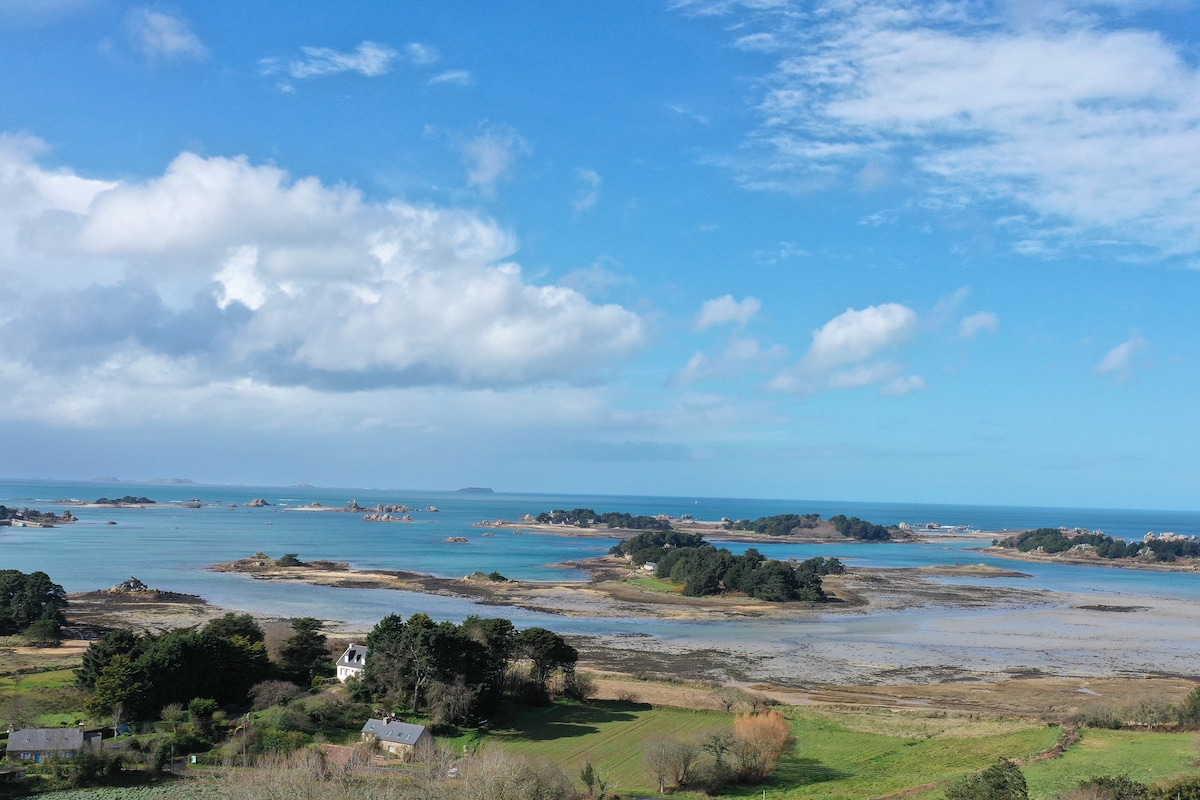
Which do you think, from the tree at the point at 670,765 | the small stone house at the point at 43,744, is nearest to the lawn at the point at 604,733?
the tree at the point at 670,765

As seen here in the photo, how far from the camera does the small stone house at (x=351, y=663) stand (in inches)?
1566

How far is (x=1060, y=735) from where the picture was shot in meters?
34.1

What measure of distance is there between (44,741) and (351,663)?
13.8m

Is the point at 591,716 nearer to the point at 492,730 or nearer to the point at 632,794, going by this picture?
the point at 492,730

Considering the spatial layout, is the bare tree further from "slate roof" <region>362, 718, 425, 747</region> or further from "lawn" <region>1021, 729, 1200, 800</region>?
"lawn" <region>1021, 729, 1200, 800</region>

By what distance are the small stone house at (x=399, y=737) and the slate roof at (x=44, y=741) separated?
29.4 ft

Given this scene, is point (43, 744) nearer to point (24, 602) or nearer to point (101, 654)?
point (101, 654)

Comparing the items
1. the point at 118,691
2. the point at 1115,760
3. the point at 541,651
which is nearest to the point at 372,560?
the point at 541,651

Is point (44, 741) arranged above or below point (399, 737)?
above

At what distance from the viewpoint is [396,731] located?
102ft

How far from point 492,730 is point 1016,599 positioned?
221 ft

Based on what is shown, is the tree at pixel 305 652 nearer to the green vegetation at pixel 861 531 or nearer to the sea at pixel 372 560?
the sea at pixel 372 560

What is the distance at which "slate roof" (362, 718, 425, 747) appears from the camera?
3070 centimetres

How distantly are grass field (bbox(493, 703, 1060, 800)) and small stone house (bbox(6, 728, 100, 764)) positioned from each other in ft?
46.5
